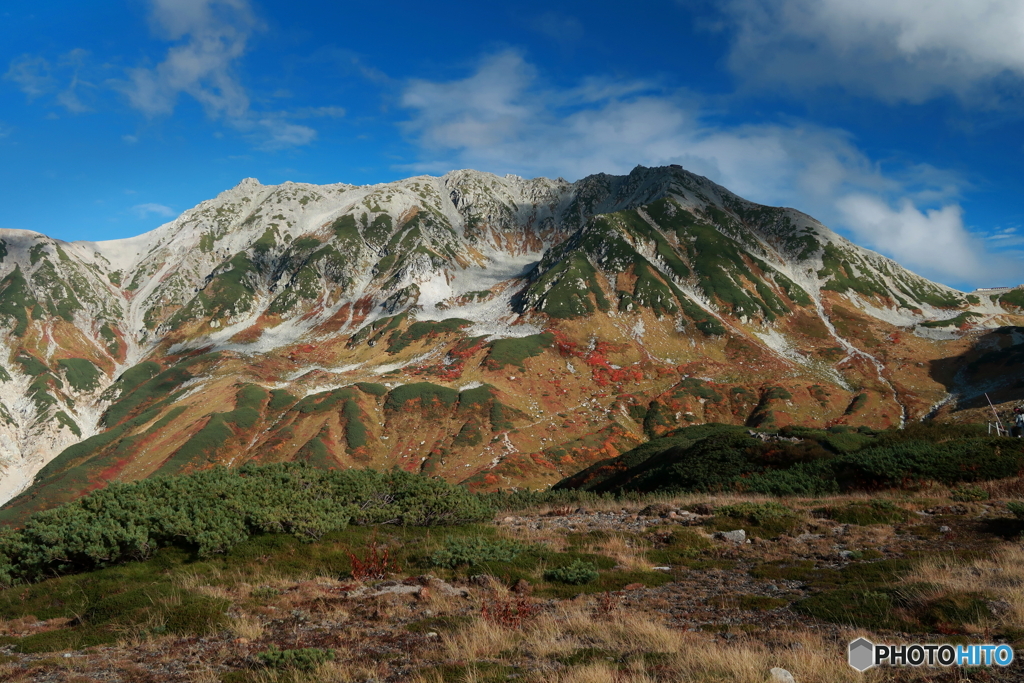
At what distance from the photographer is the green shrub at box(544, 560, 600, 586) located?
46.6ft

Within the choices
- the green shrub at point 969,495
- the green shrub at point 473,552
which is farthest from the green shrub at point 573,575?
the green shrub at point 969,495

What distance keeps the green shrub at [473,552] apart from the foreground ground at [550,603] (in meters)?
0.07

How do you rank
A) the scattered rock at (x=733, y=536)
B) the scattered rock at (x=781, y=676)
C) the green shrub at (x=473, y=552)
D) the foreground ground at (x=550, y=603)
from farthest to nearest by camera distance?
the scattered rock at (x=733, y=536) → the green shrub at (x=473, y=552) → the foreground ground at (x=550, y=603) → the scattered rock at (x=781, y=676)

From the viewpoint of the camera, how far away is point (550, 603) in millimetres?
12688

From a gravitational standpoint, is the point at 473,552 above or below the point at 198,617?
below

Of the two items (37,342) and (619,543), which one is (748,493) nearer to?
(619,543)

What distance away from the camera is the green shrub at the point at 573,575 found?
1421cm

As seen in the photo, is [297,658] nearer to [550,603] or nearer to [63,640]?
[550,603]

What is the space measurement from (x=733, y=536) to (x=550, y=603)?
8.63m

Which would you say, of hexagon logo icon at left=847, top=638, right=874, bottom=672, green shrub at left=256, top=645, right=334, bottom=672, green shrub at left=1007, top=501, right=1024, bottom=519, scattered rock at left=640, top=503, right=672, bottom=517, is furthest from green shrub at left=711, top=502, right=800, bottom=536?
green shrub at left=256, top=645, right=334, bottom=672

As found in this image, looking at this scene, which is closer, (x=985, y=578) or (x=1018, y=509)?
(x=985, y=578)

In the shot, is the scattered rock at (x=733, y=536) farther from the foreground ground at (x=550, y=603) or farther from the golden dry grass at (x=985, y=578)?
the golden dry grass at (x=985, y=578)

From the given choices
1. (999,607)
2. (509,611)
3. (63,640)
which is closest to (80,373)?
(63,640)

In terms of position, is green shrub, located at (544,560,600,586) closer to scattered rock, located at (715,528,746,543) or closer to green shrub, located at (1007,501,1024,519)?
scattered rock, located at (715,528,746,543)
